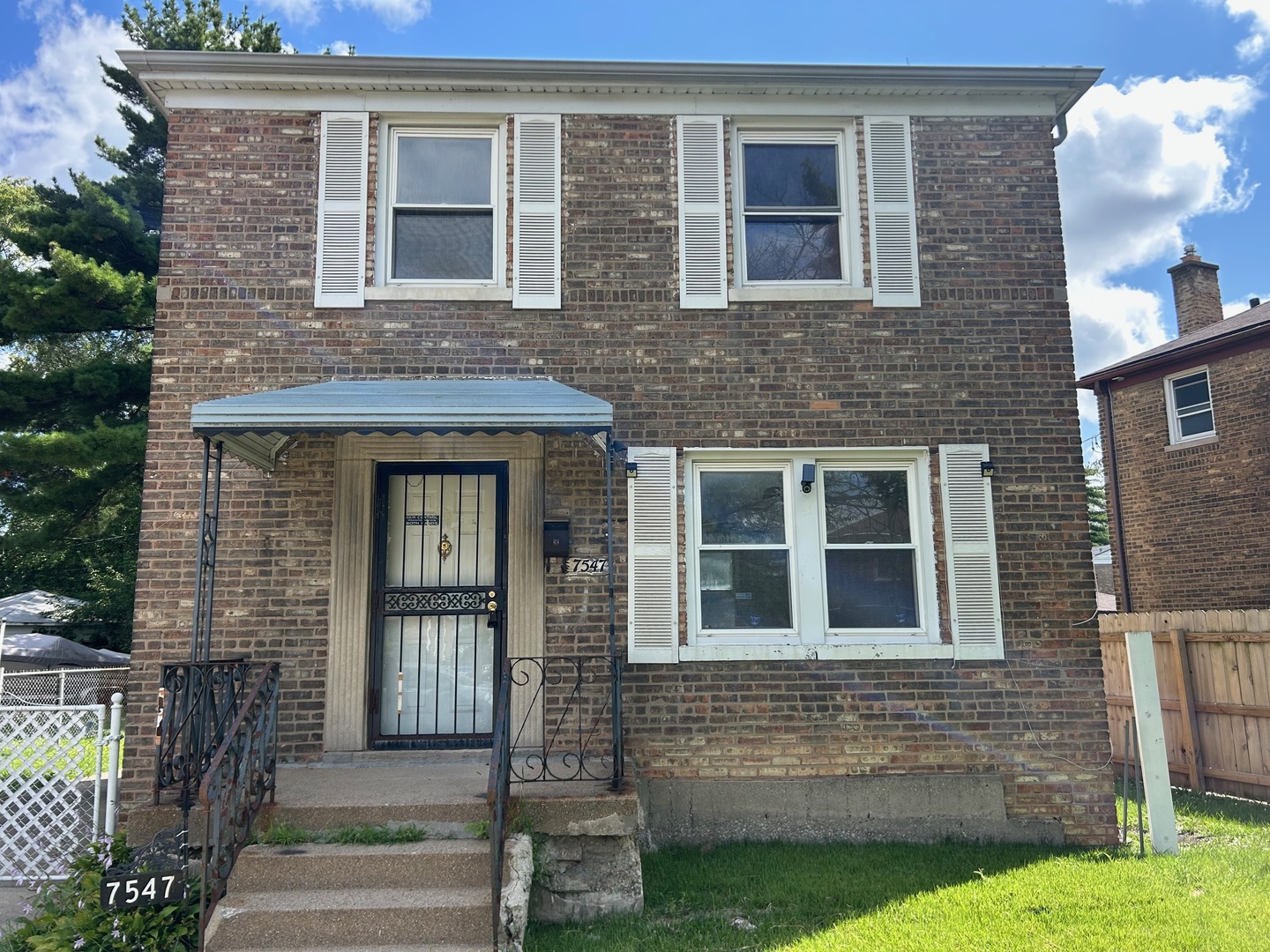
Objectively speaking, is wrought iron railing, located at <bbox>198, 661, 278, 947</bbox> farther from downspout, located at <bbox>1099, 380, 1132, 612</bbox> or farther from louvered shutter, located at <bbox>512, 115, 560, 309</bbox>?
downspout, located at <bbox>1099, 380, 1132, 612</bbox>

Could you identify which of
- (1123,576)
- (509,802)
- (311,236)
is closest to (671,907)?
(509,802)

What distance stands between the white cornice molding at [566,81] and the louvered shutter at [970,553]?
290cm

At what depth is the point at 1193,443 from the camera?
1350cm

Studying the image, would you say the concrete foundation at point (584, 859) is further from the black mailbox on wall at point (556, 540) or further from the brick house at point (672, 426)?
the black mailbox on wall at point (556, 540)

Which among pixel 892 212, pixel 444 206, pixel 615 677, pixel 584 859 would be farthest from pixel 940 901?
pixel 444 206

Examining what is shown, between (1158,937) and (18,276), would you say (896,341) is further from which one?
(18,276)

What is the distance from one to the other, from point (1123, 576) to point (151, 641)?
14.4 meters

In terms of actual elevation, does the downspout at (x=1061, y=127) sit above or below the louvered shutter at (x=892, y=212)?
above

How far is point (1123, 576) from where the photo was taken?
47.9ft

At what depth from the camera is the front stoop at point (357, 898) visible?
4262mm

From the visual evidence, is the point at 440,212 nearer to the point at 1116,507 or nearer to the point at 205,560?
the point at 205,560

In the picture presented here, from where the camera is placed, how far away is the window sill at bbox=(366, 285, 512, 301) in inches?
257

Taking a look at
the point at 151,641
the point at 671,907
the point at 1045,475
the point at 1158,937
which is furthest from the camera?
the point at 1045,475

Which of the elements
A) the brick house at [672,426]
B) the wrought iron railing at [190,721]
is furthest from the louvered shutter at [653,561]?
the wrought iron railing at [190,721]
